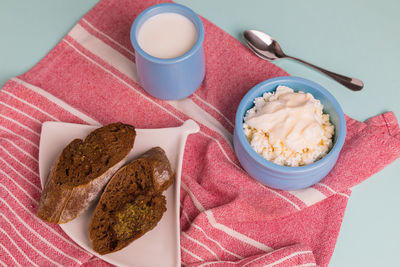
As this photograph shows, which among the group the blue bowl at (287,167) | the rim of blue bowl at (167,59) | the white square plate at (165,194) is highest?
the rim of blue bowl at (167,59)

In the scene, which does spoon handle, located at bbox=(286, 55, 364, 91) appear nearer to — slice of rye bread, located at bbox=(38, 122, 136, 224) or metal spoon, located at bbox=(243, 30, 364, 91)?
metal spoon, located at bbox=(243, 30, 364, 91)

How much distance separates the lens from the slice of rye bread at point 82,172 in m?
1.30

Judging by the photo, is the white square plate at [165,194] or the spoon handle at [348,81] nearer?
the white square plate at [165,194]

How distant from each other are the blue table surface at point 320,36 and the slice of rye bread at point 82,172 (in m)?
0.48

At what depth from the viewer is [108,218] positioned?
130cm

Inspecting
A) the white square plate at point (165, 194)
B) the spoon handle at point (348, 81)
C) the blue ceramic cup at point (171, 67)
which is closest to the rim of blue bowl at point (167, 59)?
the blue ceramic cup at point (171, 67)

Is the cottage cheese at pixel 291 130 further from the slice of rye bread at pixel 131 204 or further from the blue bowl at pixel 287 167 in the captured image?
the slice of rye bread at pixel 131 204

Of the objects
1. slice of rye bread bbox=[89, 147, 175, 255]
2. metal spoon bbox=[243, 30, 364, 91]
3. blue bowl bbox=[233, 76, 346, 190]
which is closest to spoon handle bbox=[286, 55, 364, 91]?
metal spoon bbox=[243, 30, 364, 91]

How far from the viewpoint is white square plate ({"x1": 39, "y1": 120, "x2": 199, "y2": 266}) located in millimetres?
1309

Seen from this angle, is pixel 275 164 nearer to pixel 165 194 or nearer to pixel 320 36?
pixel 165 194

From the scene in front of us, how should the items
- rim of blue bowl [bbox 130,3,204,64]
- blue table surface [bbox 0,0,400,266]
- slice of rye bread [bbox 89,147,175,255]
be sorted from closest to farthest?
slice of rye bread [bbox 89,147,175,255], rim of blue bowl [bbox 130,3,204,64], blue table surface [bbox 0,0,400,266]

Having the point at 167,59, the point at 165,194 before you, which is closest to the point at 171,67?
the point at 167,59

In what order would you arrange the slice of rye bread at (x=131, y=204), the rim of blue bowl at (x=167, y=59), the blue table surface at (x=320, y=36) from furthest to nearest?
1. the blue table surface at (x=320, y=36)
2. the rim of blue bowl at (x=167, y=59)
3. the slice of rye bread at (x=131, y=204)

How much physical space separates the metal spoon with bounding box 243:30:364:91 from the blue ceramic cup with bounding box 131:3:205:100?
0.66ft
